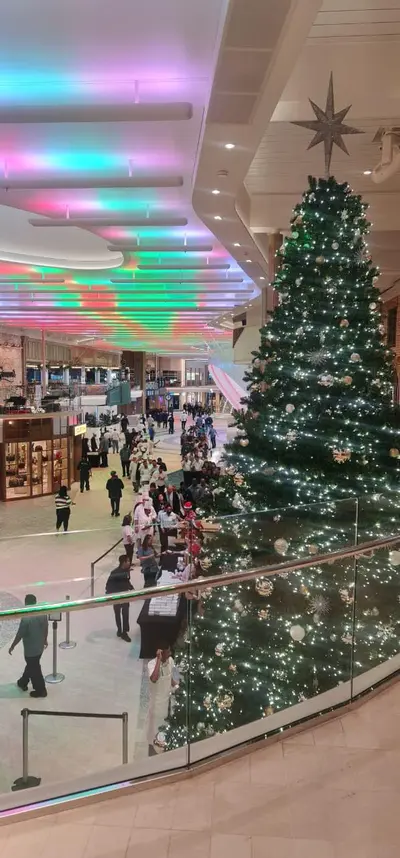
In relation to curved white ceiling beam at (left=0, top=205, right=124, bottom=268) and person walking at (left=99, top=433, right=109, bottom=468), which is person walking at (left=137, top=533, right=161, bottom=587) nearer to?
curved white ceiling beam at (left=0, top=205, right=124, bottom=268)

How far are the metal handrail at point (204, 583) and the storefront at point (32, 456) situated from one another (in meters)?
13.3

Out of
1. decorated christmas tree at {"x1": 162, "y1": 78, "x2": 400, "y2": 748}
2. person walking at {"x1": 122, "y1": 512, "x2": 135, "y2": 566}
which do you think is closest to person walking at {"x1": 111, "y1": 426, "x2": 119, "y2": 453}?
decorated christmas tree at {"x1": 162, "y1": 78, "x2": 400, "y2": 748}

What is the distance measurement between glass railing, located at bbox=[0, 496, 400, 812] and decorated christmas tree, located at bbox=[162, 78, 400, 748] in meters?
0.01

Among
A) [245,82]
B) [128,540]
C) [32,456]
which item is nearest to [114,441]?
[32,456]

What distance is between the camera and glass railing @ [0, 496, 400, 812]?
244cm

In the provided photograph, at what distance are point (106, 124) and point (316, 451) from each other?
3634mm

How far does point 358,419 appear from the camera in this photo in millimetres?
3990

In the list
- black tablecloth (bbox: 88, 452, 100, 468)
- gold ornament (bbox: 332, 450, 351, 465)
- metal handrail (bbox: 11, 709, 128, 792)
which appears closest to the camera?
metal handrail (bbox: 11, 709, 128, 792)

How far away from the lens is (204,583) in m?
2.48

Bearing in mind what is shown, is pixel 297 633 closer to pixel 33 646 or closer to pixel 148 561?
pixel 148 561

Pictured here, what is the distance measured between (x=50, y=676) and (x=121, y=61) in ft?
14.4

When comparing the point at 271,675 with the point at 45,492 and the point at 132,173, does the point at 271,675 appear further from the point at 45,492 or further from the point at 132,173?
the point at 45,492

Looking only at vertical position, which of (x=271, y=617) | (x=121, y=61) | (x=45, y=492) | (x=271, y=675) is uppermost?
(x=121, y=61)

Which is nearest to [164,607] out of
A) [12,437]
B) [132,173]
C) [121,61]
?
[121,61]
